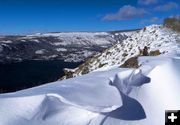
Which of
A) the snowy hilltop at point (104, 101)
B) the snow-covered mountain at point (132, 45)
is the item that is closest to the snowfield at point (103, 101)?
the snowy hilltop at point (104, 101)

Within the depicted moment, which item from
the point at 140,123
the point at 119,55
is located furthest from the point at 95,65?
the point at 140,123

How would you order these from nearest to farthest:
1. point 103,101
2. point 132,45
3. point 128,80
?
point 103,101, point 128,80, point 132,45

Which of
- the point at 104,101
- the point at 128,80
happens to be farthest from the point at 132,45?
the point at 104,101

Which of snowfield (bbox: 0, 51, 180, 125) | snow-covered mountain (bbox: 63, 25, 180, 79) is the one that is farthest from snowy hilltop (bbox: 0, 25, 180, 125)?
snow-covered mountain (bbox: 63, 25, 180, 79)

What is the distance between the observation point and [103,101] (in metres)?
4.92

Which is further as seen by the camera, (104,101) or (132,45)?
(132,45)

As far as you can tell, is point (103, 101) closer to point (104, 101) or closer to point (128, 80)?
point (104, 101)

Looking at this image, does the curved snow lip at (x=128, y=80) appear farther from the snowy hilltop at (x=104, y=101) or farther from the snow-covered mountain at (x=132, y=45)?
the snow-covered mountain at (x=132, y=45)

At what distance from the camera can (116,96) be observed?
514 centimetres

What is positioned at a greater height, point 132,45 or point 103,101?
point 103,101

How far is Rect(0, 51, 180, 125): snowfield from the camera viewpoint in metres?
4.14

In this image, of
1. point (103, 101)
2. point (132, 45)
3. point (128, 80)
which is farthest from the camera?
point (132, 45)

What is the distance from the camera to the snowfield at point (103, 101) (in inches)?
163

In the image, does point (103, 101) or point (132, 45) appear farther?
point (132, 45)
